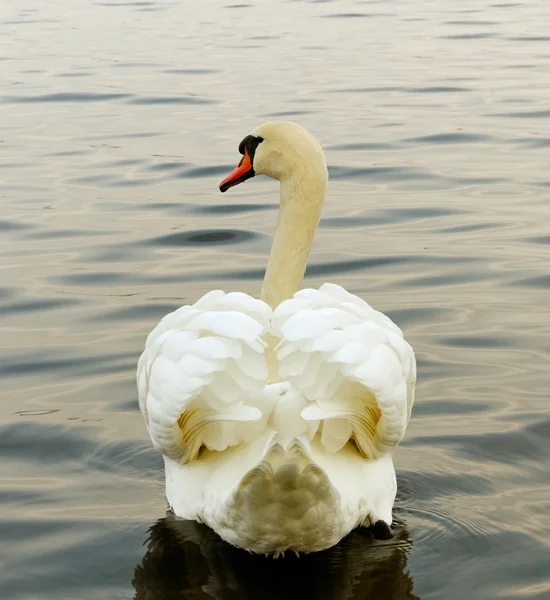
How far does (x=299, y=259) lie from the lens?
6.48 metres

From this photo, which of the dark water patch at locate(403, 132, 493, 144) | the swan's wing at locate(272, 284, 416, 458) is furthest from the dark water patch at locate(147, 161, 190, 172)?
the swan's wing at locate(272, 284, 416, 458)

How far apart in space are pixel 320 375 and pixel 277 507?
0.49 m

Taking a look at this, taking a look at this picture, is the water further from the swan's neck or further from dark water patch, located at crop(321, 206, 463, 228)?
the swan's neck

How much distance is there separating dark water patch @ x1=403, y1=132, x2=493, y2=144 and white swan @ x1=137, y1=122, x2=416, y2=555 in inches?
368

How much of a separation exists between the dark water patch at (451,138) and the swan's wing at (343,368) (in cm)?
970

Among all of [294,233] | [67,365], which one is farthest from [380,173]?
[294,233]

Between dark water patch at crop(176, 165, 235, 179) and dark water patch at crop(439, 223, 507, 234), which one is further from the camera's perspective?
dark water patch at crop(176, 165, 235, 179)

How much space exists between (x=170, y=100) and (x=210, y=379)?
13662 mm

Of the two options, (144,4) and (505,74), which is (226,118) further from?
(144,4)

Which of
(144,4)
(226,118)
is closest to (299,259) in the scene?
(226,118)

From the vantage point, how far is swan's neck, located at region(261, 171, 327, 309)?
6.44 meters

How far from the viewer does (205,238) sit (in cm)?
1100

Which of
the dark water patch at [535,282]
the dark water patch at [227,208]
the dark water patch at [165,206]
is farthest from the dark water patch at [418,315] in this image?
the dark water patch at [165,206]

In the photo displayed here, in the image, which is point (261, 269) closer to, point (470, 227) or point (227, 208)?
→ point (470, 227)
